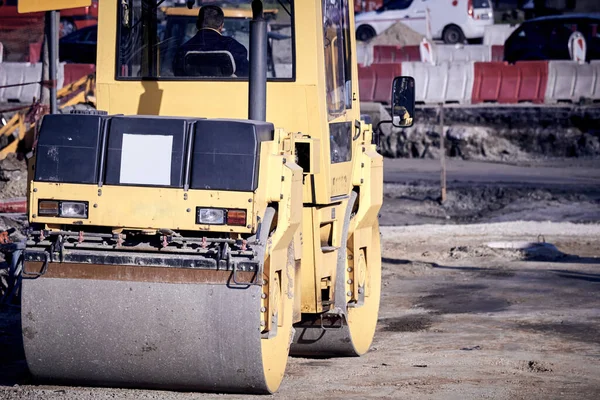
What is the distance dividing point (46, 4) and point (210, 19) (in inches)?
92.6

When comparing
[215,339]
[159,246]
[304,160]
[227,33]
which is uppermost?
[227,33]

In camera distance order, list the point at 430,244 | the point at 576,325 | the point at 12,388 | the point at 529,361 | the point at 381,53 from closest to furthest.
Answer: the point at 12,388 → the point at 529,361 → the point at 576,325 → the point at 430,244 → the point at 381,53

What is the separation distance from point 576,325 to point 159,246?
5.07m

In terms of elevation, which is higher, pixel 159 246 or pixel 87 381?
pixel 159 246

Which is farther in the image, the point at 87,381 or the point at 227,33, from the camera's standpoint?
the point at 227,33

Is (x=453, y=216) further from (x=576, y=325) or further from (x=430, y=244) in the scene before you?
(x=576, y=325)

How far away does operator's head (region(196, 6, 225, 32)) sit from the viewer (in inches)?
297

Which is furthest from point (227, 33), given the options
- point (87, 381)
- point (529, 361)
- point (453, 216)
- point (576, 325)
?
point (453, 216)

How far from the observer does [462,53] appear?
34.1m

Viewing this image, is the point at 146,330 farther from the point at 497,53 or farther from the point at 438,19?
the point at 438,19

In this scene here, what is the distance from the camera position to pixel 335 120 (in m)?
7.75

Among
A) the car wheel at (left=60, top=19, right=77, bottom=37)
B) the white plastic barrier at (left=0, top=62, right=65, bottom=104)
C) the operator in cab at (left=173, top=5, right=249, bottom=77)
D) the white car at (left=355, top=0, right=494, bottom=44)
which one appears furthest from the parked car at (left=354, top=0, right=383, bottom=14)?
the operator in cab at (left=173, top=5, right=249, bottom=77)

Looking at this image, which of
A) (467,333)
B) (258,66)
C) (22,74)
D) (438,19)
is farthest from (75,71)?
(258,66)

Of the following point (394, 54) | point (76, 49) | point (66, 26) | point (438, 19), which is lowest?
point (394, 54)
